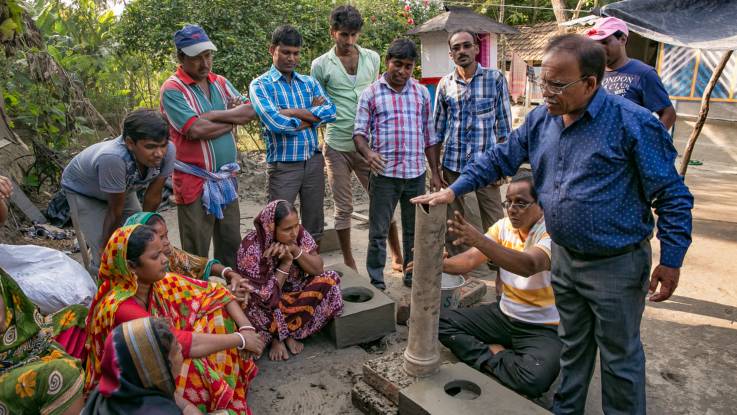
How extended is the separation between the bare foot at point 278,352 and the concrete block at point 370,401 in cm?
59

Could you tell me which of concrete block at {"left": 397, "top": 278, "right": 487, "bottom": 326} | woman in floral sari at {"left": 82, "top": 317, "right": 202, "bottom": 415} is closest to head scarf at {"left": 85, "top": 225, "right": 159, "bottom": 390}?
woman in floral sari at {"left": 82, "top": 317, "right": 202, "bottom": 415}

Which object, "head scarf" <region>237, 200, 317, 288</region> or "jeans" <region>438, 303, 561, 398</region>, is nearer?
"jeans" <region>438, 303, 561, 398</region>

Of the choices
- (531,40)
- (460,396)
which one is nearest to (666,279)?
(460,396)

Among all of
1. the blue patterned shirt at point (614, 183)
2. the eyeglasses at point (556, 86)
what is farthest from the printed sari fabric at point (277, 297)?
the eyeglasses at point (556, 86)

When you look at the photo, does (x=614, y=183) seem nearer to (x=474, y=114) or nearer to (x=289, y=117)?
(x=474, y=114)

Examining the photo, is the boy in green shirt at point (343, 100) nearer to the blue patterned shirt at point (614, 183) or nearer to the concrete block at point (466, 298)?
the concrete block at point (466, 298)

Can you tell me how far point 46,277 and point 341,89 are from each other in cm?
264

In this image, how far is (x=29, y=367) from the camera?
2.06 m

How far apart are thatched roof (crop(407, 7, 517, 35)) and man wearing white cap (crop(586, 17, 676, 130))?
4.47 metres

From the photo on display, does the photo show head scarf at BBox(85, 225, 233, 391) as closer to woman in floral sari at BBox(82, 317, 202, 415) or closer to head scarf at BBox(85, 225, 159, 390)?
head scarf at BBox(85, 225, 159, 390)

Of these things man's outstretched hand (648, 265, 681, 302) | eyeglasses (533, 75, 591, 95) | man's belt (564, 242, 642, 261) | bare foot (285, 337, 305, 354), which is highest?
eyeglasses (533, 75, 591, 95)

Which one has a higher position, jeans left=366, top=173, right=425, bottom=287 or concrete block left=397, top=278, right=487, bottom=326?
jeans left=366, top=173, right=425, bottom=287

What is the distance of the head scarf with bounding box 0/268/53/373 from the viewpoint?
7.10 ft

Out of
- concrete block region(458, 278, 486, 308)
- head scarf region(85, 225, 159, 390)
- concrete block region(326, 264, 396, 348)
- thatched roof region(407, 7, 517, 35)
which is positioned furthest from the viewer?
thatched roof region(407, 7, 517, 35)
